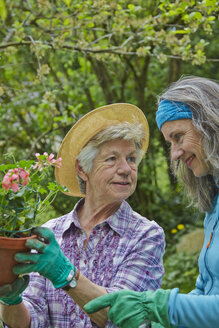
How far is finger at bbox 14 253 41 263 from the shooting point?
1.96m

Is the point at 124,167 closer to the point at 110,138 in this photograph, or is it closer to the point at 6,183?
the point at 110,138

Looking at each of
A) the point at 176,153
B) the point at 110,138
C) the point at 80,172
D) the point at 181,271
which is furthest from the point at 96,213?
the point at 181,271

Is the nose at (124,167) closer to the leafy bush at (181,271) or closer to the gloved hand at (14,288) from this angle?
the gloved hand at (14,288)

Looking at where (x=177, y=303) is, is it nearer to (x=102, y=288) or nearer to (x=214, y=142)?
(x=102, y=288)

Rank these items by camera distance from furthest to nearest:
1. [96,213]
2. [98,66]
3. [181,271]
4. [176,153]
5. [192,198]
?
[98,66], [181,271], [96,213], [192,198], [176,153]

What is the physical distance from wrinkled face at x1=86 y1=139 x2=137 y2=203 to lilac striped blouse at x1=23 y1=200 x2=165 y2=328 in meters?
0.12

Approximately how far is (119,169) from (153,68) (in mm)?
4717

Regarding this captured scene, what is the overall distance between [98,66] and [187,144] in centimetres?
447

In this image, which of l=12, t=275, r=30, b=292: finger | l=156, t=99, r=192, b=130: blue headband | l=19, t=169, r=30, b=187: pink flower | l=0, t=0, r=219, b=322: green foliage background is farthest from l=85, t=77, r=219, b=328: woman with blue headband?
l=0, t=0, r=219, b=322: green foliage background

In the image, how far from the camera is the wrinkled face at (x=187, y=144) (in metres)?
2.14

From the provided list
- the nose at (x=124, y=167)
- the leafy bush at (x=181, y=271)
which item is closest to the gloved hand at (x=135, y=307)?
the nose at (x=124, y=167)

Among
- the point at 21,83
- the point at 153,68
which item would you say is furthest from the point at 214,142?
the point at 153,68

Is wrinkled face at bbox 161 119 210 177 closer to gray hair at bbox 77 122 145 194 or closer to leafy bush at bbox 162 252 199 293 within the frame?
gray hair at bbox 77 122 145 194

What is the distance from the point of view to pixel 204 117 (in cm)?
212
